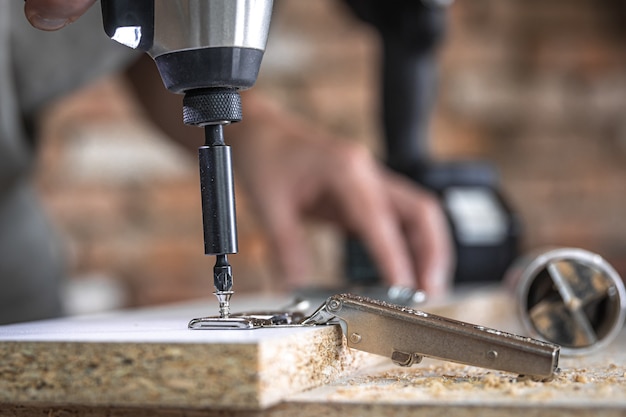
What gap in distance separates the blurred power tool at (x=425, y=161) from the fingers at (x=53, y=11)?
2.60 ft

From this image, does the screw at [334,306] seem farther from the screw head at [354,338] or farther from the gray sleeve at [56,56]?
the gray sleeve at [56,56]

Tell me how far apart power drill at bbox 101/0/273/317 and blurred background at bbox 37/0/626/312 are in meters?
1.77

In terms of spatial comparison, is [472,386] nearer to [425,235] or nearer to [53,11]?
[53,11]

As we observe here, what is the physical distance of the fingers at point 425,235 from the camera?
45.8 inches

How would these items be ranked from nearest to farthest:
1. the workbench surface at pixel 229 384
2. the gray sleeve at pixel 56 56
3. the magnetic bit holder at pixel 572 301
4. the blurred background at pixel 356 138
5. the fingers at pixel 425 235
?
the workbench surface at pixel 229 384
the magnetic bit holder at pixel 572 301
the gray sleeve at pixel 56 56
the fingers at pixel 425 235
the blurred background at pixel 356 138

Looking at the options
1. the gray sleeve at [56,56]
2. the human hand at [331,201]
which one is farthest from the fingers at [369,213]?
the gray sleeve at [56,56]

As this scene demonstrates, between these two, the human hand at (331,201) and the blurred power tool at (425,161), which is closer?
the human hand at (331,201)

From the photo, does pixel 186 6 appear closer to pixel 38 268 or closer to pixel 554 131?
pixel 38 268

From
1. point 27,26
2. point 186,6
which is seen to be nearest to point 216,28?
point 186,6

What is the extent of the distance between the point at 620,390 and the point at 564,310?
179mm

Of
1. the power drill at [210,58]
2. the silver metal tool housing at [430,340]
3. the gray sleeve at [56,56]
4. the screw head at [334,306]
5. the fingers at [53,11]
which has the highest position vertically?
the gray sleeve at [56,56]

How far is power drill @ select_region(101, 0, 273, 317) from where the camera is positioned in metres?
0.47

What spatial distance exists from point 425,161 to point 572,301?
768 millimetres

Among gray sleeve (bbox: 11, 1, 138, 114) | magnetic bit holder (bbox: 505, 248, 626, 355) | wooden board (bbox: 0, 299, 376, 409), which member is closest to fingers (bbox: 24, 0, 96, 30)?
wooden board (bbox: 0, 299, 376, 409)
